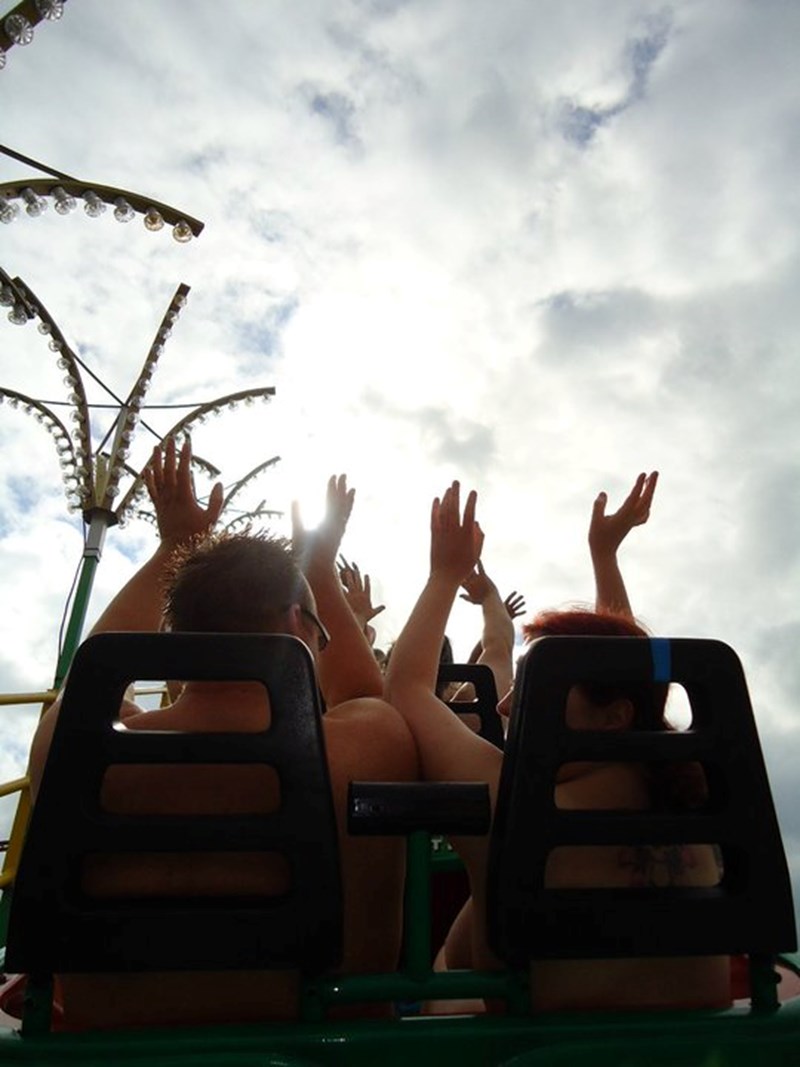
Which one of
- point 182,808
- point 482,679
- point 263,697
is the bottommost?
point 182,808

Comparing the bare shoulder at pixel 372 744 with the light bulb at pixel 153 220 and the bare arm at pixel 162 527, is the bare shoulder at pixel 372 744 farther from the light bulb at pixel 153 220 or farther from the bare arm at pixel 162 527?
the light bulb at pixel 153 220

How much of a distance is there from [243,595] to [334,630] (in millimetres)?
567

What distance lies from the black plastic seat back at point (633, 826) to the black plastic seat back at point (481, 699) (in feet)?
3.09

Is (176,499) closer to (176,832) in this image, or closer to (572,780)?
(176,832)

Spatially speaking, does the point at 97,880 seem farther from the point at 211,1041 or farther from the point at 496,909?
the point at 496,909

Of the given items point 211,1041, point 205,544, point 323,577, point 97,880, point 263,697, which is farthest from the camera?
point 323,577

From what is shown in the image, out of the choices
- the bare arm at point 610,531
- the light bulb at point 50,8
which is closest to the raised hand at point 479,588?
the bare arm at point 610,531

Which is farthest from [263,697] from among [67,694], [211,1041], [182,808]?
[211,1041]

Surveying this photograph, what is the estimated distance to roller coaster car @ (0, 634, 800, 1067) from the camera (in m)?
1.22

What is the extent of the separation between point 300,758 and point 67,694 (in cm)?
38

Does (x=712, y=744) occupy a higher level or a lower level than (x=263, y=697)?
lower

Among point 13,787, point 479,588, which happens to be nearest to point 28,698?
point 13,787

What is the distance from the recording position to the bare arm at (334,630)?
2.08 meters

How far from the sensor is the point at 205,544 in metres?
1.81
